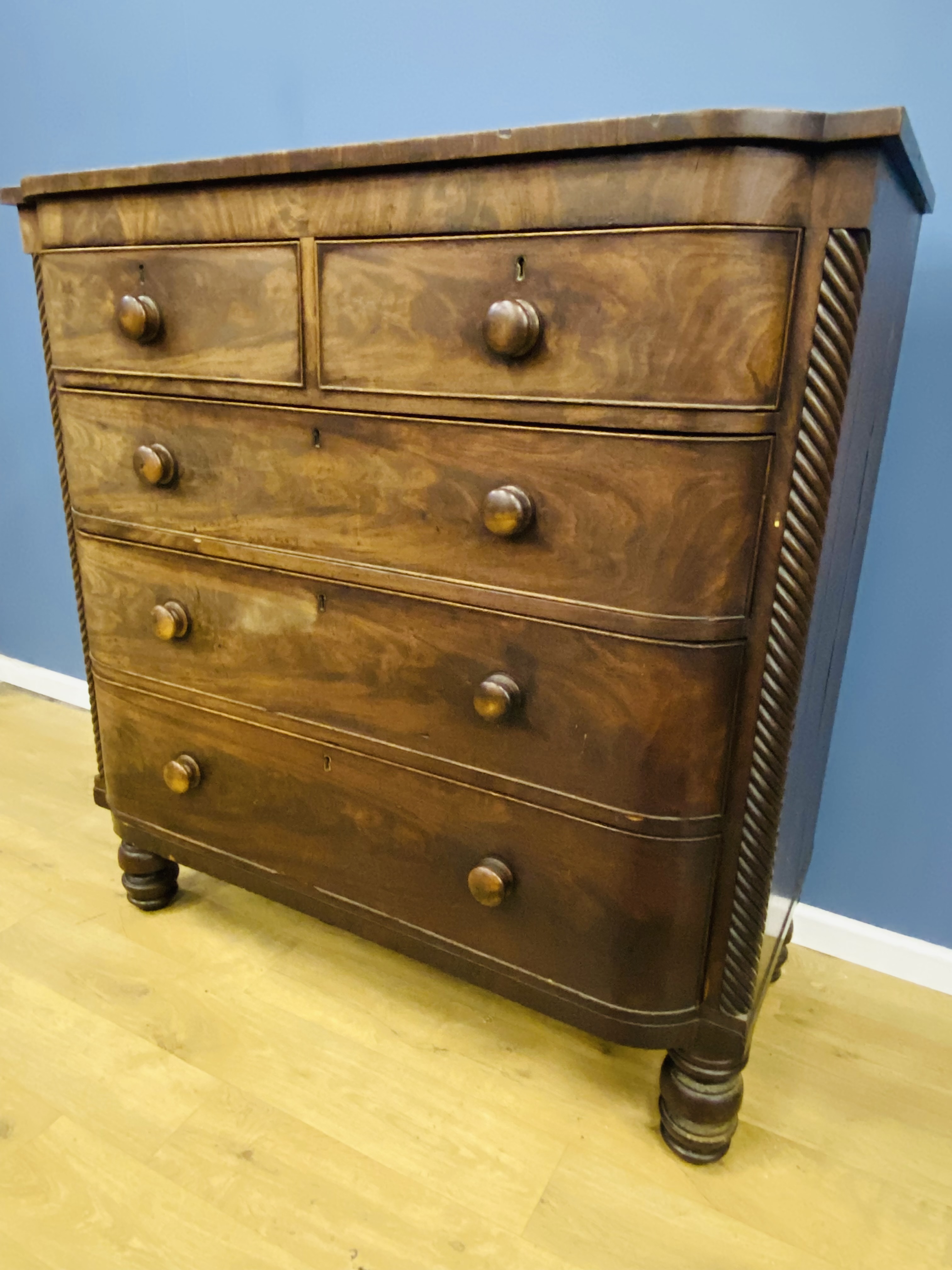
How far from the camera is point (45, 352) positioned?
118 centimetres

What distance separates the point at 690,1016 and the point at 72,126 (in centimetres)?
Result: 202

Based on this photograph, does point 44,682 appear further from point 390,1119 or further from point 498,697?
point 498,697

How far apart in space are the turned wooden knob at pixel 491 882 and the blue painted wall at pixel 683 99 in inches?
25.5

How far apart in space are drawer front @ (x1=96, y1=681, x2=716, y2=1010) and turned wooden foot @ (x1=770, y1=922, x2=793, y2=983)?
0.40 m

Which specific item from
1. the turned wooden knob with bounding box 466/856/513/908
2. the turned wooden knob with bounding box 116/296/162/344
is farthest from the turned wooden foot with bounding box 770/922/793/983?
the turned wooden knob with bounding box 116/296/162/344

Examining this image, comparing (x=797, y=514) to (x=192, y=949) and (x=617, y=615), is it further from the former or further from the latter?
(x=192, y=949)

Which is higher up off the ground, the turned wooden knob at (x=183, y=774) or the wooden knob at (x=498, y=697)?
the wooden knob at (x=498, y=697)

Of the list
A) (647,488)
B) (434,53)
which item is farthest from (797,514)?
(434,53)

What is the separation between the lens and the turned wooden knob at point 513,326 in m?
0.80

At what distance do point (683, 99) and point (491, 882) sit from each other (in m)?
1.10

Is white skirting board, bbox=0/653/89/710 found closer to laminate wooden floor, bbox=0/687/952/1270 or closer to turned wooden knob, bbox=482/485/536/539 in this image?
laminate wooden floor, bbox=0/687/952/1270

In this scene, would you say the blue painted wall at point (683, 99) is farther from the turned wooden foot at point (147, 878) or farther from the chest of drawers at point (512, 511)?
A: the turned wooden foot at point (147, 878)

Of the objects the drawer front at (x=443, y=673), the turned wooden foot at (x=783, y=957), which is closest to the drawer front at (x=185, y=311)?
the drawer front at (x=443, y=673)

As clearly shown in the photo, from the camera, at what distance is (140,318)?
103 cm
